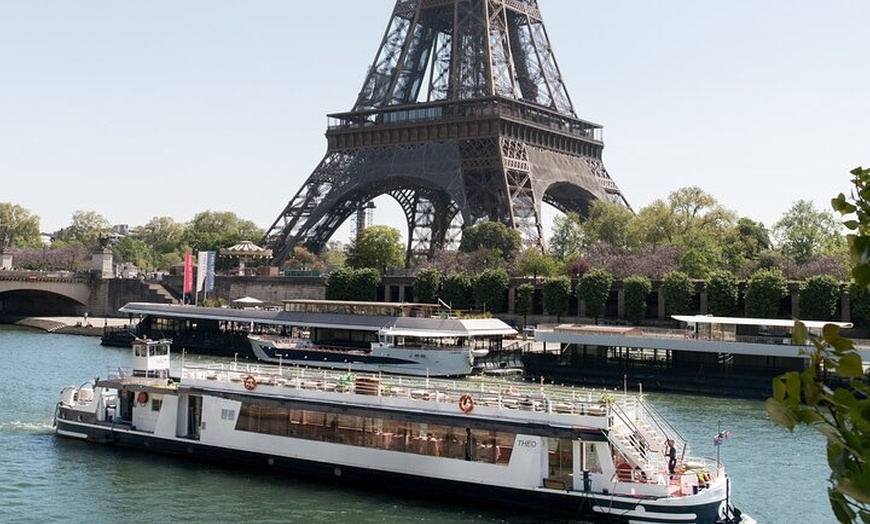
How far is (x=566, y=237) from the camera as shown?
93.3 meters

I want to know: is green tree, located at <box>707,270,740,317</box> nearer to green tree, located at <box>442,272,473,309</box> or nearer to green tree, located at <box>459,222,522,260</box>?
green tree, located at <box>442,272,473,309</box>

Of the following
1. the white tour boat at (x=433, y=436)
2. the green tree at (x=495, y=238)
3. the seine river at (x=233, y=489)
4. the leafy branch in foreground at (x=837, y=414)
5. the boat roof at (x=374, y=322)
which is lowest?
the seine river at (x=233, y=489)

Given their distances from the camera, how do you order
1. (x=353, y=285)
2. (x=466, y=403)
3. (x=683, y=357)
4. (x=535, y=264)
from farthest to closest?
(x=353, y=285) → (x=535, y=264) → (x=683, y=357) → (x=466, y=403)

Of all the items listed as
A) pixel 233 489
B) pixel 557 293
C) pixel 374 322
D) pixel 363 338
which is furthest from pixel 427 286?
pixel 233 489

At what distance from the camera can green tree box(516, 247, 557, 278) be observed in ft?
265

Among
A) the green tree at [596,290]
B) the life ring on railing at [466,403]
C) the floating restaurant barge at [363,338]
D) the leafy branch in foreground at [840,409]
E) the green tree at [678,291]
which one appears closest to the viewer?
the leafy branch in foreground at [840,409]

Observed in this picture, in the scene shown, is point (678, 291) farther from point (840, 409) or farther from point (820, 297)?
point (840, 409)

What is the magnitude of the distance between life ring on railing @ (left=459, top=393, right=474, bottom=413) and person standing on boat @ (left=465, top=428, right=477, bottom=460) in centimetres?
54

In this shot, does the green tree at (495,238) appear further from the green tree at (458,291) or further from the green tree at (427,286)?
the green tree at (458,291)

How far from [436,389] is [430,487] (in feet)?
9.75

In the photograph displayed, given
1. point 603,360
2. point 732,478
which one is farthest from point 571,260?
point 732,478

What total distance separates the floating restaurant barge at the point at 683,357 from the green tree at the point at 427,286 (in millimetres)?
23985

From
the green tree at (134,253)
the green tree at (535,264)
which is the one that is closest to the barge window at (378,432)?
the green tree at (535,264)

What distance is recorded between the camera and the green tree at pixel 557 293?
7369cm
